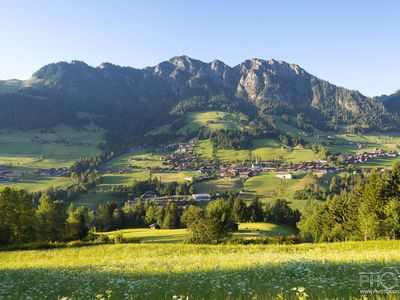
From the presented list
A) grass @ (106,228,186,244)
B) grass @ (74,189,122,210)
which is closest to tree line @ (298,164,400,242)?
grass @ (106,228,186,244)

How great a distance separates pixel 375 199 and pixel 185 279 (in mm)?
68390

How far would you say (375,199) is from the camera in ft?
228

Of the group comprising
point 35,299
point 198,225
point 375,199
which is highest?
point 35,299

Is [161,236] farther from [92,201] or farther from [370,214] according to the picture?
[92,201]

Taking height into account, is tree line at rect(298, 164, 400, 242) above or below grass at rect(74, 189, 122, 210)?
above

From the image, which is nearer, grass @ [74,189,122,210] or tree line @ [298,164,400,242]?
tree line @ [298,164,400,242]

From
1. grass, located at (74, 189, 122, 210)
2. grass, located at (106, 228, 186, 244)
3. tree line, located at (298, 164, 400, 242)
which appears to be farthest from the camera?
grass, located at (74, 189, 122, 210)

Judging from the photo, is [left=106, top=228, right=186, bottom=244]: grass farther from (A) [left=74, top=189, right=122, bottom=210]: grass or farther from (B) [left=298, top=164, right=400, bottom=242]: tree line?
(A) [left=74, top=189, right=122, bottom=210]: grass

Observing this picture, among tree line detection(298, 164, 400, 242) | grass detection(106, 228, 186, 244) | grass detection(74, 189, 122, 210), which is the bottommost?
grass detection(74, 189, 122, 210)

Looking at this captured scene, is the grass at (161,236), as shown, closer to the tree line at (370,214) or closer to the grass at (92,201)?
the tree line at (370,214)

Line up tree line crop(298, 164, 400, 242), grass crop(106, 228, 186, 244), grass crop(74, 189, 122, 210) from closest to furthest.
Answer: tree line crop(298, 164, 400, 242) → grass crop(106, 228, 186, 244) → grass crop(74, 189, 122, 210)

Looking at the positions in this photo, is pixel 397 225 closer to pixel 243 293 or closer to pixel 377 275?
pixel 377 275

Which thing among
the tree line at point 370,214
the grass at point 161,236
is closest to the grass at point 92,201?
the grass at point 161,236

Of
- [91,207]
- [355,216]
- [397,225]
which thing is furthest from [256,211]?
[91,207]
